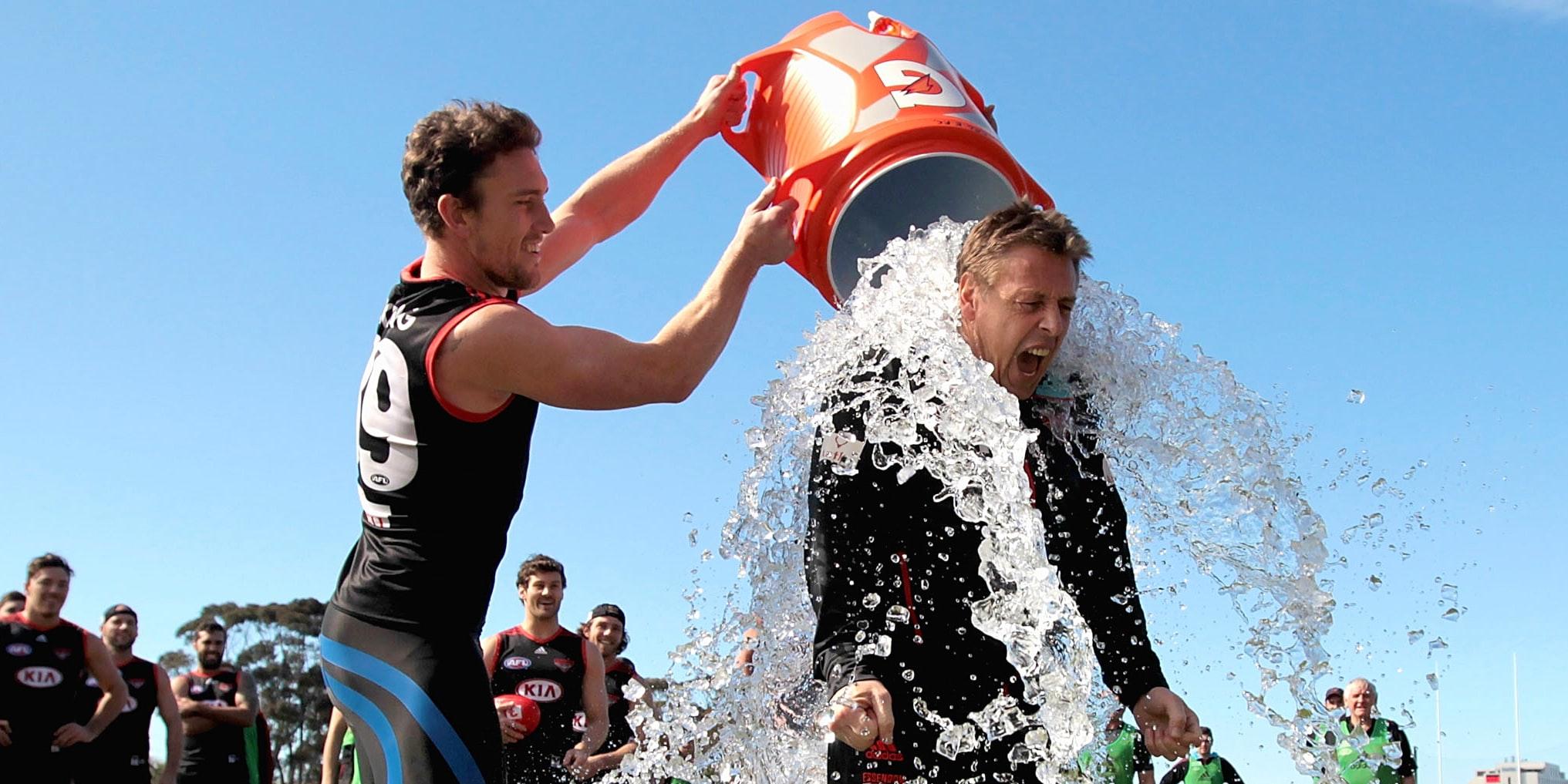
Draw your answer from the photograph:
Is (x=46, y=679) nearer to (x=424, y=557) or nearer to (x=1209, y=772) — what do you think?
(x=424, y=557)

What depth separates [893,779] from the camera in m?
→ 3.15

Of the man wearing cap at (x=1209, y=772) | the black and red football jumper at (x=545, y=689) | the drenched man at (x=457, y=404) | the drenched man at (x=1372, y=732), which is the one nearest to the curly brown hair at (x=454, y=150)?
the drenched man at (x=457, y=404)

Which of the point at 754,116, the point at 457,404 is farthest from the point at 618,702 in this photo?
the point at 457,404

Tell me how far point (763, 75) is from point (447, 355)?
8.54 ft

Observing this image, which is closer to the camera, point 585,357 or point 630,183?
point 585,357

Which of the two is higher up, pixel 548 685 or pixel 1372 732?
pixel 1372 732

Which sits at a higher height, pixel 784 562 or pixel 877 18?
pixel 877 18

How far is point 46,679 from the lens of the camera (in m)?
9.34

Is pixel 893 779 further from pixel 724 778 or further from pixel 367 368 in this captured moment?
pixel 367 368

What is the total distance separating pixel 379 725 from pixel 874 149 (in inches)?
101

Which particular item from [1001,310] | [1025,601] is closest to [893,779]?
Result: [1025,601]

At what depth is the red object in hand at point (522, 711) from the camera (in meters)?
7.83

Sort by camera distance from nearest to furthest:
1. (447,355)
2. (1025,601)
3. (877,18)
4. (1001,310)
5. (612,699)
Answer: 1. (447,355)
2. (1025,601)
3. (1001,310)
4. (877,18)
5. (612,699)

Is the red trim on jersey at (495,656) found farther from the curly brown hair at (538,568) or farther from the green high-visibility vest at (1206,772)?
the green high-visibility vest at (1206,772)
